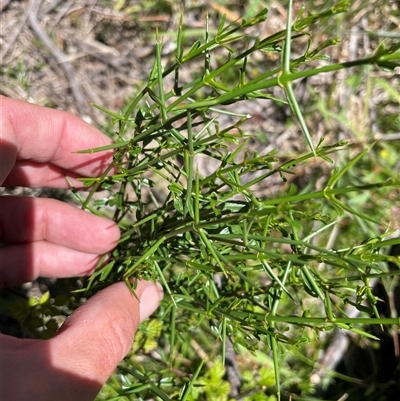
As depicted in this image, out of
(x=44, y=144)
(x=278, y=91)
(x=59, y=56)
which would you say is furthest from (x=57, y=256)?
(x=278, y=91)

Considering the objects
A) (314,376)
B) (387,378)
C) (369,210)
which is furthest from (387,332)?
(369,210)

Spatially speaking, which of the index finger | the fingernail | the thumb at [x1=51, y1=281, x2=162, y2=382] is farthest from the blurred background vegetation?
the thumb at [x1=51, y1=281, x2=162, y2=382]

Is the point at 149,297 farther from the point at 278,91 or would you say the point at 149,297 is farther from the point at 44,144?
the point at 278,91

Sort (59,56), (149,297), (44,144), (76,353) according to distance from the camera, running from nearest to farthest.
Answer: (76,353) → (149,297) → (44,144) → (59,56)

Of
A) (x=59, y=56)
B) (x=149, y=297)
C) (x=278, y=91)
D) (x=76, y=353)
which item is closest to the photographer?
(x=76, y=353)

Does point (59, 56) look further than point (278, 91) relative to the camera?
No

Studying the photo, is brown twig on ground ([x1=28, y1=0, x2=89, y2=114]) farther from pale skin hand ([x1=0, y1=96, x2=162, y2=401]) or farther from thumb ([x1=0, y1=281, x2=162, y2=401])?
thumb ([x1=0, y1=281, x2=162, y2=401])
